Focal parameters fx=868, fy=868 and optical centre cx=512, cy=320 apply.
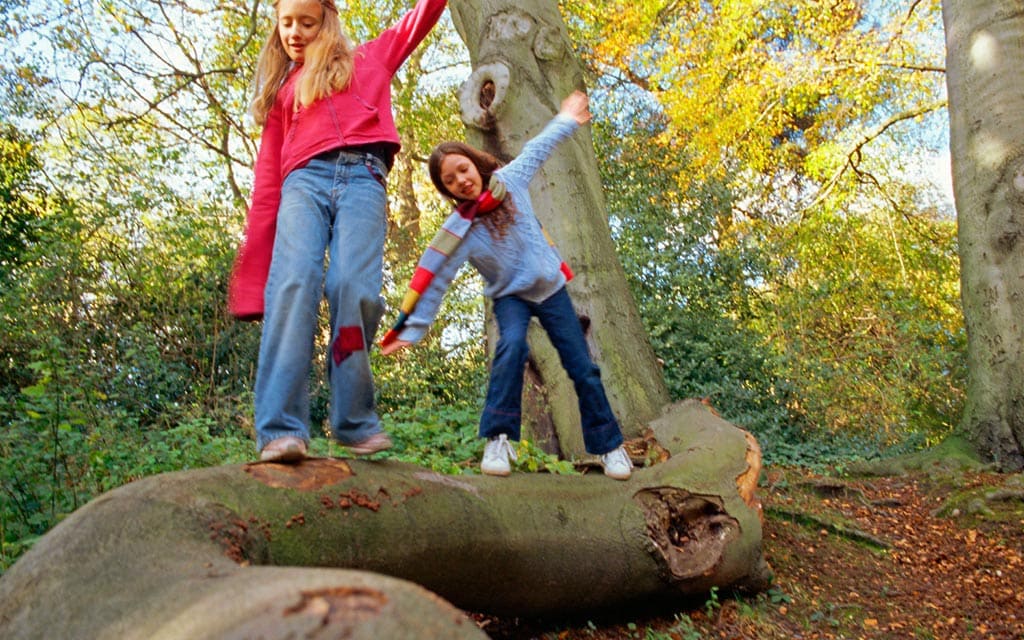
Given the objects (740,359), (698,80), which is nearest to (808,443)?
(740,359)

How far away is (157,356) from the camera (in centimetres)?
903

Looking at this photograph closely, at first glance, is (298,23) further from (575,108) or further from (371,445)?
(371,445)

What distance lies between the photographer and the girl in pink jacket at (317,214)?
10.9 ft

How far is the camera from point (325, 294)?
135 inches

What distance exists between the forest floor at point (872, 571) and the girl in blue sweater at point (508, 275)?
838 mm

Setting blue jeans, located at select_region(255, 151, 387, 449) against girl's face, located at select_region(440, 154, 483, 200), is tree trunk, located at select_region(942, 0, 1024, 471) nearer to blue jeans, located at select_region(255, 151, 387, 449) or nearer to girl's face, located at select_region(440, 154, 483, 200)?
girl's face, located at select_region(440, 154, 483, 200)

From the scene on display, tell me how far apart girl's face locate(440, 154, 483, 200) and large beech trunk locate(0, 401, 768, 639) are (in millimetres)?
1393

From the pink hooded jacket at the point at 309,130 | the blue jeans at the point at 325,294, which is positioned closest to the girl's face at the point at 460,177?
the pink hooded jacket at the point at 309,130

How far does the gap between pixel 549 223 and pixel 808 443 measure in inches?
189

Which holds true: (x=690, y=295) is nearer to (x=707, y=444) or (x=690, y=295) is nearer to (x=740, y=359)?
(x=740, y=359)

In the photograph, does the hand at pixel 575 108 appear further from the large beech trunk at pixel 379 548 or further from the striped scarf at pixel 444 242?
the large beech trunk at pixel 379 548

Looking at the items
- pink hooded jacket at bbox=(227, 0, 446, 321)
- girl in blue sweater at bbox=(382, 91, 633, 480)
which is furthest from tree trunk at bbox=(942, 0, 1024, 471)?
pink hooded jacket at bbox=(227, 0, 446, 321)

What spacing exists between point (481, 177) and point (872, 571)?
11.3 ft

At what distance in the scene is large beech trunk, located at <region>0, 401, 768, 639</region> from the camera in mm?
1537
